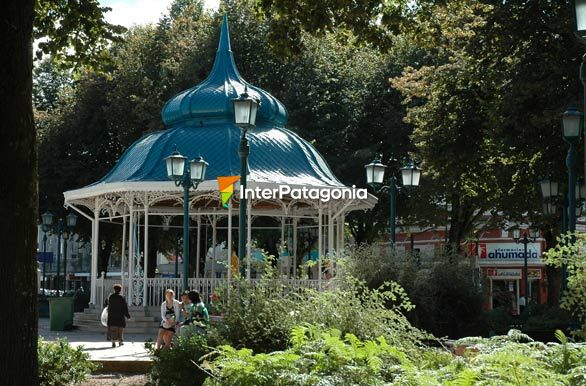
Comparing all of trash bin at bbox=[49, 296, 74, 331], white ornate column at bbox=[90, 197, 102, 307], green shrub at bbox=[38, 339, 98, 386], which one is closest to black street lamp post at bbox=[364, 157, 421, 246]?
white ornate column at bbox=[90, 197, 102, 307]

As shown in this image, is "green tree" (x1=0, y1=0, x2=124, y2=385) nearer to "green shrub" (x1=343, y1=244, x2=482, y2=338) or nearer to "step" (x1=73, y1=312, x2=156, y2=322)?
"green shrub" (x1=343, y1=244, x2=482, y2=338)

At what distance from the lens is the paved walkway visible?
17858mm

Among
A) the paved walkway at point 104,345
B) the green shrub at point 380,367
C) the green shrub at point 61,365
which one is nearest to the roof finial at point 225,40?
the paved walkway at point 104,345

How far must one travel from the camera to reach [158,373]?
11.2m

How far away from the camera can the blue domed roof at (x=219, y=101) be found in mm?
27797

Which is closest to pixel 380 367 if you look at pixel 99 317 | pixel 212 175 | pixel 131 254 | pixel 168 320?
pixel 168 320

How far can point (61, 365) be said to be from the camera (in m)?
12.3

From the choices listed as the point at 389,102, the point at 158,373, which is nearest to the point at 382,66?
the point at 389,102

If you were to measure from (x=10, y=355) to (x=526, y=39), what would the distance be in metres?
19.2

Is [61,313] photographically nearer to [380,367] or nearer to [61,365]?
[61,365]

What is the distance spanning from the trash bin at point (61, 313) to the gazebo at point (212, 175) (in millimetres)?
883

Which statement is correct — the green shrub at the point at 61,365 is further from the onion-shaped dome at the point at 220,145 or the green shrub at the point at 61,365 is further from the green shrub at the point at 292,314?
the onion-shaped dome at the point at 220,145

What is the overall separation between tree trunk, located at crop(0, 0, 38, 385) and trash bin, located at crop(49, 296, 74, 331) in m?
19.8

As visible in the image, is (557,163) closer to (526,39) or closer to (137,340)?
(526,39)
